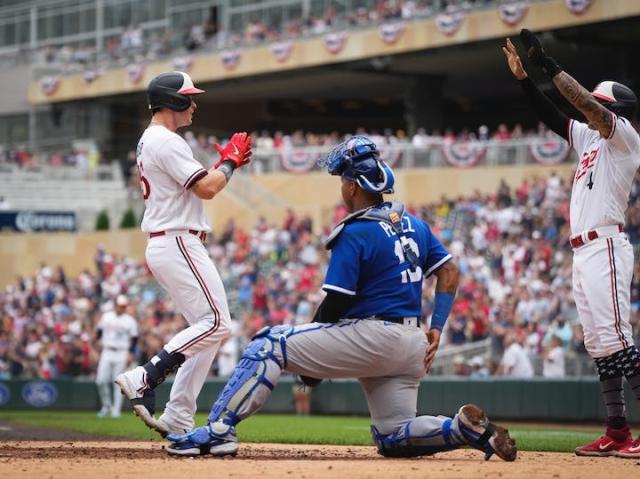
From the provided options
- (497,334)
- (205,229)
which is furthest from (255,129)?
(205,229)

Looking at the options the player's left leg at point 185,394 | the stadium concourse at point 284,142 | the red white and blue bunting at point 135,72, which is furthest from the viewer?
the red white and blue bunting at point 135,72

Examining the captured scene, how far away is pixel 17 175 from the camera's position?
41.3 m

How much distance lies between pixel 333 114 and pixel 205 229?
43.7 metres

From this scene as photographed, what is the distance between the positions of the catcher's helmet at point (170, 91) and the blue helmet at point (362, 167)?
4.56ft

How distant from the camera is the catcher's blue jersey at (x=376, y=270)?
7.48 meters

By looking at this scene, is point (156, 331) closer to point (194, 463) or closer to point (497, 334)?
point (497, 334)

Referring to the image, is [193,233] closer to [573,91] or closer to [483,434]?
[483,434]

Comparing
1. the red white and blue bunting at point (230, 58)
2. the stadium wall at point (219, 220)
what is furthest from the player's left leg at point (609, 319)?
the red white and blue bunting at point (230, 58)

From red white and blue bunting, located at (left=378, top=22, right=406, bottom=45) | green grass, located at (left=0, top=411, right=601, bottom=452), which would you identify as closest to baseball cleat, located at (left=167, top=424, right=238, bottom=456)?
green grass, located at (left=0, top=411, right=601, bottom=452)

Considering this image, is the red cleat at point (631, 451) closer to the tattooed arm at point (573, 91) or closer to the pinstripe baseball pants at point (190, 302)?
the tattooed arm at point (573, 91)

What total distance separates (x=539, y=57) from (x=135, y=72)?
38403 mm

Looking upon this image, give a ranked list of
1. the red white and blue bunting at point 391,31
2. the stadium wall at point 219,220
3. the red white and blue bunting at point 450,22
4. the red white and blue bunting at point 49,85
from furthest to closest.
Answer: the red white and blue bunting at point 49,85
the red white and blue bunting at point 391,31
the red white and blue bunting at point 450,22
the stadium wall at point 219,220

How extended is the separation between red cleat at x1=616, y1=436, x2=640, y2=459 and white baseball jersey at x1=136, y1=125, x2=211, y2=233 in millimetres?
3120

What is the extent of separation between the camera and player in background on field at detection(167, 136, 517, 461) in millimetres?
7562
